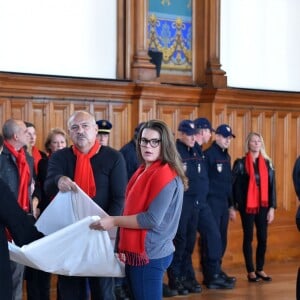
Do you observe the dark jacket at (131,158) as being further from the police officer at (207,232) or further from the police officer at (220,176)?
the police officer at (220,176)

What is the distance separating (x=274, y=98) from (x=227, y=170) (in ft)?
6.54

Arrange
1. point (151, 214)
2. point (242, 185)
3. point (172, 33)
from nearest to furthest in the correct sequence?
point (151, 214) < point (242, 185) < point (172, 33)

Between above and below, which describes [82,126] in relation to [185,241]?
above

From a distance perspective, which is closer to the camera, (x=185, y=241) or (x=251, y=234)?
(x=185, y=241)

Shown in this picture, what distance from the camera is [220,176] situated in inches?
322

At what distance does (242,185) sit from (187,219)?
3.28 feet

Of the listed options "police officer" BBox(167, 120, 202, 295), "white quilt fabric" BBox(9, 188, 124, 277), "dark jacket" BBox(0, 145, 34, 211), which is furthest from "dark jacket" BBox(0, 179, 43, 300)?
"police officer" BBox(167, 120, 202, 295)

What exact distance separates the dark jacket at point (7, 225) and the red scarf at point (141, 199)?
782 millimetres

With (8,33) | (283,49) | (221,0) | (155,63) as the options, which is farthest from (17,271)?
(283,49)

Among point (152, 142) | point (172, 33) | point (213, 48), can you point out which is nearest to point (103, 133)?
point (172, 33)

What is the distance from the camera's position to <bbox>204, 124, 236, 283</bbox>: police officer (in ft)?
26.8

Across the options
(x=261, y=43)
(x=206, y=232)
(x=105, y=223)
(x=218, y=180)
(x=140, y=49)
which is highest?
(x=261, y=43)

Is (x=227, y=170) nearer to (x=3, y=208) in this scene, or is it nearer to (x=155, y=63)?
(x=155, y=63)

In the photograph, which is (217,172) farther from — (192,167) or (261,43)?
(261,43)
